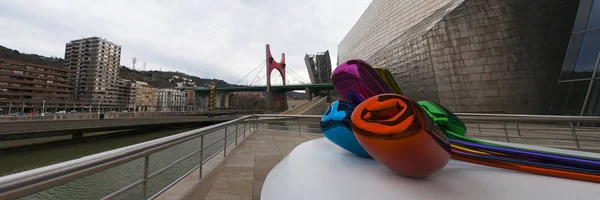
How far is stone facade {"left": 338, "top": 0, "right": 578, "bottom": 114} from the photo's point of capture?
504 inches

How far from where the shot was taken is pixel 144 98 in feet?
334

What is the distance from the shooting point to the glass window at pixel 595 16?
1109cm

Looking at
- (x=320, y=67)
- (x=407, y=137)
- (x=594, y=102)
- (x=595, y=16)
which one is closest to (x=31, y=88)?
(x=320, y=67)

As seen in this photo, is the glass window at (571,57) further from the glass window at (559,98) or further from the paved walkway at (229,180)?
the paved walkway at (229,180)

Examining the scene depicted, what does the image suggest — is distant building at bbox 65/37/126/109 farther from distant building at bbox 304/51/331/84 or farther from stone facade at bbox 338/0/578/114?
stone facade at bbox 338/0/578/114

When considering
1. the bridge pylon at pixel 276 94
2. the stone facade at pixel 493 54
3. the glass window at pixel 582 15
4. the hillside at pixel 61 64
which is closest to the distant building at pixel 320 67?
the bridge pylon at pixel 276 94

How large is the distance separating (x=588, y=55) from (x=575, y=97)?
193cm

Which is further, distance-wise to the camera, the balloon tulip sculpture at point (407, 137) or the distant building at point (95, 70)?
the distant building at point (95, 70)

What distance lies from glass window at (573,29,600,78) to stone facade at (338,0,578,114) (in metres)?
1.07

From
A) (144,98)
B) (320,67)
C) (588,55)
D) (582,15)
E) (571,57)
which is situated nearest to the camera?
(588,55)

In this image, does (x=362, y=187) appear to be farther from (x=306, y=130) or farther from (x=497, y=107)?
(x=497, y=107)

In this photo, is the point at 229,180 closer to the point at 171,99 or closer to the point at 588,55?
the point at 588,55

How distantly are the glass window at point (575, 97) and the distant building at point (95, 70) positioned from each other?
99.5m

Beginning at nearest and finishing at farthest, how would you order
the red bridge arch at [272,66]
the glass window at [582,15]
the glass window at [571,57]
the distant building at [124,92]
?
1. the glass window at [582,15]
2. the glass window at [571,57]
3. the red bridge arch at [272,66]
4. the distant building at [124,92]
